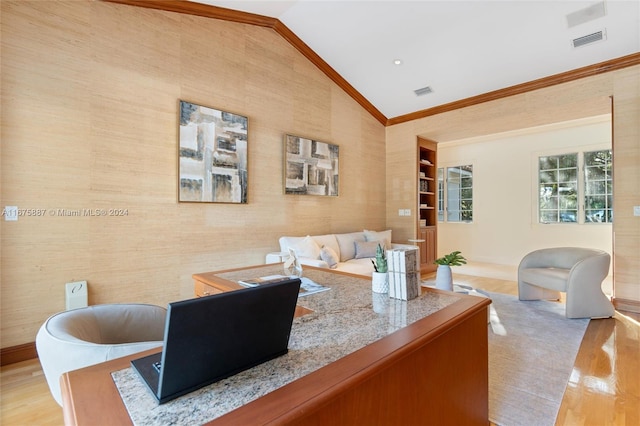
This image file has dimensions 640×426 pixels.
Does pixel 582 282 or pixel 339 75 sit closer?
pixel 582 282

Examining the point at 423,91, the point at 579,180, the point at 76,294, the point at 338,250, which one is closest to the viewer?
the point at 76,294

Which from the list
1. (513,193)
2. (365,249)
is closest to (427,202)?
(513,193)

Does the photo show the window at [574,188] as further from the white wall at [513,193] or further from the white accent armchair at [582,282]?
the white accent armchair at [582,282]

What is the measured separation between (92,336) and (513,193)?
25.0 feet

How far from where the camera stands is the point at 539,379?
7.13ft

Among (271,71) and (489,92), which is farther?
(489,92)

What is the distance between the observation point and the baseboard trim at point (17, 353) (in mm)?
2428

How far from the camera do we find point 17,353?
97.7 inches

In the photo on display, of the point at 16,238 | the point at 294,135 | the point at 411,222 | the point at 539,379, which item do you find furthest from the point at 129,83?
the point at 411,222

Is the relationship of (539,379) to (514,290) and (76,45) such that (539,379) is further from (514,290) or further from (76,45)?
(76,45)

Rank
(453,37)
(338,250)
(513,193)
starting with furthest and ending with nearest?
(513,193), (338,250), (453,37)

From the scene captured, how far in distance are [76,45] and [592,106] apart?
19.9 feet

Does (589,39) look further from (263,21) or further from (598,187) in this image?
(263,21)

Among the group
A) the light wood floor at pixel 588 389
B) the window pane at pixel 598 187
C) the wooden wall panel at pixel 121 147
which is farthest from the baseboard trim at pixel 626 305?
the wooden wall panel at pixel 121 147
